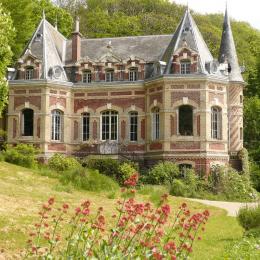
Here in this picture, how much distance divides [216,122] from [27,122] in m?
11.0

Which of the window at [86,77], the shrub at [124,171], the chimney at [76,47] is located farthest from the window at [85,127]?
the shrub at [124,171]

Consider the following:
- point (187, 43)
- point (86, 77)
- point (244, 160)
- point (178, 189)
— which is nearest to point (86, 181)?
point (178, 189)

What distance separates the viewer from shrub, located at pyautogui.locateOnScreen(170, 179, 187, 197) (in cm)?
2402

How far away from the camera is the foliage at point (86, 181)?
2030cm

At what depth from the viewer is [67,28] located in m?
43.2

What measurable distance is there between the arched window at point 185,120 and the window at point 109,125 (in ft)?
13.5

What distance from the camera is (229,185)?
26.1 m

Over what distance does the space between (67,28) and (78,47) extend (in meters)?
12.6

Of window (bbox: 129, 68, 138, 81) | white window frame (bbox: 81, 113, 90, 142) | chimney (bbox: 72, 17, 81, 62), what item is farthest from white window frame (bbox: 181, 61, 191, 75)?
chimney (bbox: 72, 17, 81, 62)

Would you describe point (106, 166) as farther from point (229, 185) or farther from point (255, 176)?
point (255, 176)

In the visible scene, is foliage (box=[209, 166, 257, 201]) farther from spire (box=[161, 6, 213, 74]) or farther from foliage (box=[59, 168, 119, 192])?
foliage (box=[59, 168, 119, 192])

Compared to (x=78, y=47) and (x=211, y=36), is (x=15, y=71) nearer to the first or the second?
(x=78, y=47)

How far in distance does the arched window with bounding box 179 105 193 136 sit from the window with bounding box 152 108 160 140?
131 cm

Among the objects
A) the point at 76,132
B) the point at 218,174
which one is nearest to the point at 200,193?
the point at 218,174
